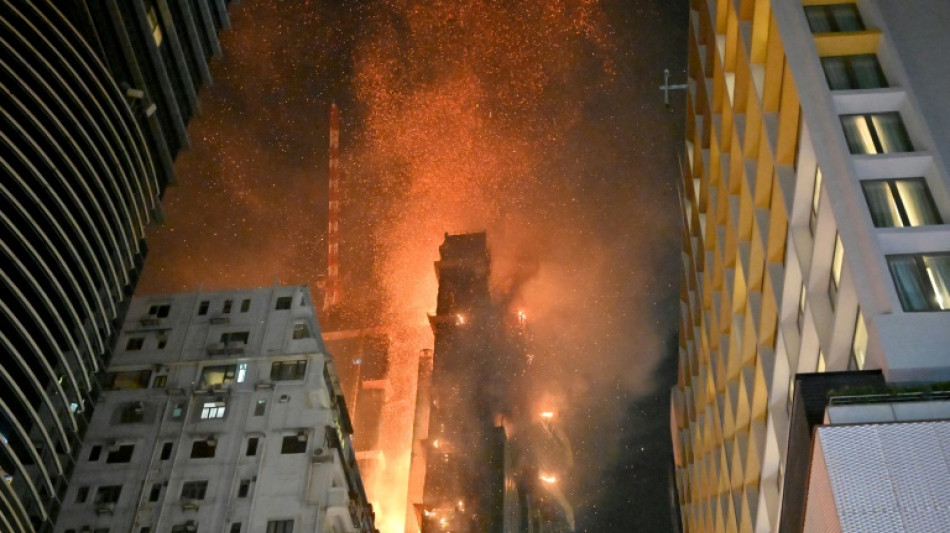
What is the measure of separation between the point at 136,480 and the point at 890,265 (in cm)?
4386

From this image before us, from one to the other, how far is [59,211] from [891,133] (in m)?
34.7

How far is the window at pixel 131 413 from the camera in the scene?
5506 cm

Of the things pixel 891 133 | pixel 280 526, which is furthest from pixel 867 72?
pixel 280 526

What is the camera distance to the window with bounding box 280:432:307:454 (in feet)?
173

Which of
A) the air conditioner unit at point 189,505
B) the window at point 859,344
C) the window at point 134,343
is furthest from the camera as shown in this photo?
the window at point 134,343

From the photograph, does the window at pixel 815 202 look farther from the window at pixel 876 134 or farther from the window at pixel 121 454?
the window at pixel 121 454

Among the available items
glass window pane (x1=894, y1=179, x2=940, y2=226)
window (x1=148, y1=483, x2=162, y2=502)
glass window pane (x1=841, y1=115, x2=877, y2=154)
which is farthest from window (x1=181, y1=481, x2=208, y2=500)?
glass window pane (x1=894, y1=179, x2=940, y2=226)

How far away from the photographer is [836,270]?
23.5 m

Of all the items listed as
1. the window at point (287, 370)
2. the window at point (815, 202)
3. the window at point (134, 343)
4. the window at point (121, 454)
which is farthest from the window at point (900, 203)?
the window at point (134, 343)

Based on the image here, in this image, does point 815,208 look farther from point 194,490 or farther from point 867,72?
point 194,490

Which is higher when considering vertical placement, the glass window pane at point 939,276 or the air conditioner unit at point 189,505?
the air conditioner unit at point 189,505

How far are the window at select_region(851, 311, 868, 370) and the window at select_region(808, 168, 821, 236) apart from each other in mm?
3203

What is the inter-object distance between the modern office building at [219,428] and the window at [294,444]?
0.06 meters

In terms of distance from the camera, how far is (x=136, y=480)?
52.2 m
